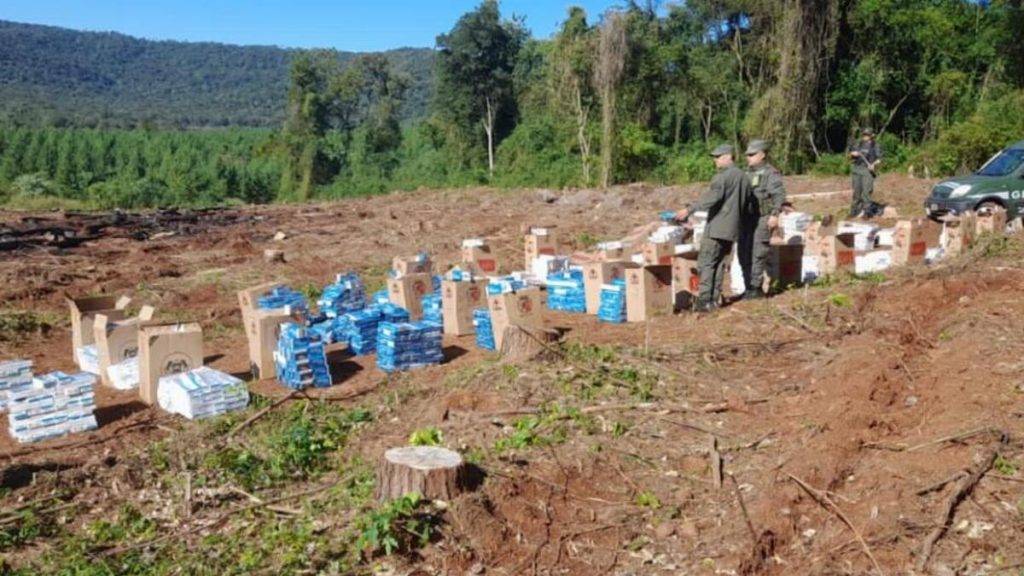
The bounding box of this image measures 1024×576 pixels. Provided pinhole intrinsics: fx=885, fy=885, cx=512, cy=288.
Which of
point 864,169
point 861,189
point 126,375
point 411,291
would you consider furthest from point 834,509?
point 861,189

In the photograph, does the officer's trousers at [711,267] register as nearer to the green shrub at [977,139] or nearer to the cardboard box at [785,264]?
the cardboard box at [785,264]

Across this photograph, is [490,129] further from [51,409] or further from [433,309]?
[51,409]

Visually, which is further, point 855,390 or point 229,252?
point 229,252

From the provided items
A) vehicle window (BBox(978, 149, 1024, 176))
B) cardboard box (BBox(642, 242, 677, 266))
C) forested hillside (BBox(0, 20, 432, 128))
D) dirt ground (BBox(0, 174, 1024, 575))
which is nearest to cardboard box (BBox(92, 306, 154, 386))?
dirt ground (BBox(0, 174, 1024, 575))

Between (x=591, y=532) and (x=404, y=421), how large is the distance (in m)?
2.11

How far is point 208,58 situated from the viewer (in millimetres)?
177750

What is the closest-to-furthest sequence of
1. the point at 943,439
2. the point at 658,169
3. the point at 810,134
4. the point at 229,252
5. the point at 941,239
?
the point at 943,439, the point at 941,239, the point at 229,252, the point at 810,134, the point at 658,169

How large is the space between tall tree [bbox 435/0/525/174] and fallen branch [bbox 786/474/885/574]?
31601mm

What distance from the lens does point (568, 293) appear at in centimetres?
988

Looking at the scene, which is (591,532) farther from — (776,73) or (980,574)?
(776,73)

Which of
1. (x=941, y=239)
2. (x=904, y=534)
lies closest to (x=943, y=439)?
(x=904, y=534)

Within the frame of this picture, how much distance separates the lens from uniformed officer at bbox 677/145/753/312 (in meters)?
8.27

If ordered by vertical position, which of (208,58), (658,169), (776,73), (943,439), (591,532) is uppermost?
(208,58)

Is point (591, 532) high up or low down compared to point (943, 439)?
down
